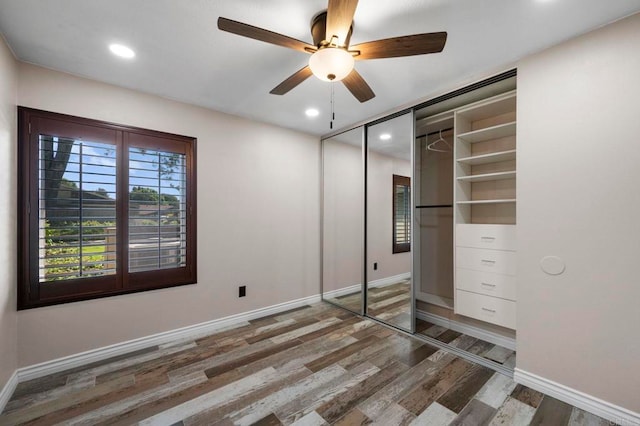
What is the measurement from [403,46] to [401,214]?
2080 millimetres

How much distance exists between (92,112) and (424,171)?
3.54 m

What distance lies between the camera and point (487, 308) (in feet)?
8.24

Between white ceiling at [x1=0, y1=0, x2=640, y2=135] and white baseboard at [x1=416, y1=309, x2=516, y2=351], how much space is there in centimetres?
246

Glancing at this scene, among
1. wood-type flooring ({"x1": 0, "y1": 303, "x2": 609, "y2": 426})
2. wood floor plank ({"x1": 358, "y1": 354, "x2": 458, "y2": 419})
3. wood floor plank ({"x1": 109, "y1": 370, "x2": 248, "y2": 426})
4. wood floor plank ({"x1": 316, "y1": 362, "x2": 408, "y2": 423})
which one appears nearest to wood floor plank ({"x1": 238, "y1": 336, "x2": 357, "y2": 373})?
wood-type flooring ({"x1": 0, "y1": 303, "x2": 609, "y2": 426})

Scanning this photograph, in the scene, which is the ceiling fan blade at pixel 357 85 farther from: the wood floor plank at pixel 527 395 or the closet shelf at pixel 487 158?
the wood floor plank at pixel 527 395

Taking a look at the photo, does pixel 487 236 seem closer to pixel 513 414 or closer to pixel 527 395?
pixel 527 395

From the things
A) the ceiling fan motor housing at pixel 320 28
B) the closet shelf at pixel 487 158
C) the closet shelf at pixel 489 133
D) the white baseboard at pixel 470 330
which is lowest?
the white baseboard at pixel 470 330

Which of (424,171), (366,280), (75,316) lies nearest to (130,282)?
(75,316)

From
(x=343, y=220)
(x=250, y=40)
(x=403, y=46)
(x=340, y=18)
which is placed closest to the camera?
(x=340, y=18)

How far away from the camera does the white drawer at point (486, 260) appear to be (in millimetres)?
2389

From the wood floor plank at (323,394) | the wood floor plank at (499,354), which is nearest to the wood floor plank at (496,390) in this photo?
the wood floor plank at (499,354)

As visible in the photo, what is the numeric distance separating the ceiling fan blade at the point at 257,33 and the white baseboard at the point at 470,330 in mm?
3035

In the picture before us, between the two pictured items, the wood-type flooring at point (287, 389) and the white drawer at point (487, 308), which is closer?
the wood-type flooring at point (287, 389)

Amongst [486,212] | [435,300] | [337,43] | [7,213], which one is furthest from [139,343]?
[486,212]
